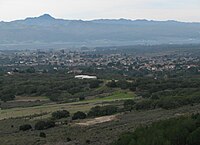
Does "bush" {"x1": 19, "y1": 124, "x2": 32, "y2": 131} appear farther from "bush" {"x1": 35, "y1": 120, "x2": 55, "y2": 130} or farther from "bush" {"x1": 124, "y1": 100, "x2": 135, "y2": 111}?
"bush" {"x1": 124, "y1": 100, "x2": 135, "y2": 111}

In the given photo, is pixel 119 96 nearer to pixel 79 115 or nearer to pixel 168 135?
pixel 79 115

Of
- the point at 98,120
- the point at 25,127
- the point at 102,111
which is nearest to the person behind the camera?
the point at 25,127

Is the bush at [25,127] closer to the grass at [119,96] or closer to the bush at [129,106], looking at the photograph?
the bush at [129,106]

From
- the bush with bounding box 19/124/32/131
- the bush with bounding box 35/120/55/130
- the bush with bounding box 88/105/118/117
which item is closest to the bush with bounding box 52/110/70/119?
the bush with bounding box 88/105/118/117

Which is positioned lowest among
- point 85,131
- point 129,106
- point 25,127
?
point 25,127

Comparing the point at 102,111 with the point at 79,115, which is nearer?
the point at 79,115

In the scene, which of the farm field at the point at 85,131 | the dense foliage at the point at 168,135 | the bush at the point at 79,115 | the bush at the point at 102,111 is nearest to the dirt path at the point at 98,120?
the farm field at the point at 85,131

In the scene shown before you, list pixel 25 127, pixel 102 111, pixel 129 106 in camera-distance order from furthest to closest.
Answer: pixel 129 106 → pixel 102 111 → pixel 25 127

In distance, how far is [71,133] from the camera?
35.3m

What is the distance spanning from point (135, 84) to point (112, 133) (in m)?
40.3

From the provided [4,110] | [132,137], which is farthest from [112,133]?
[4,110]

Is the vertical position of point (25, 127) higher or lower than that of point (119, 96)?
higher

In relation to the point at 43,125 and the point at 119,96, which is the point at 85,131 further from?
the point at 119,96

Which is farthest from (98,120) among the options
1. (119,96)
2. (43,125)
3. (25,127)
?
(119,96)
